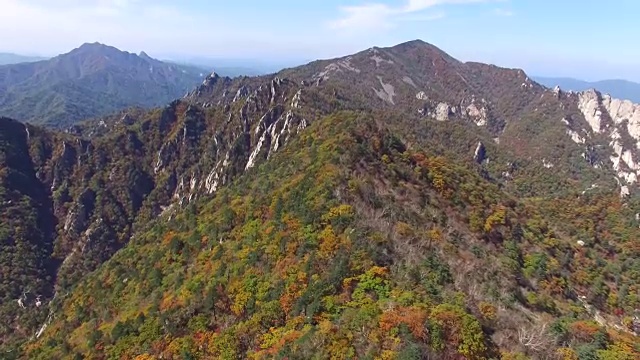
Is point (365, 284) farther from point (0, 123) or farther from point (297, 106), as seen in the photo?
point (0, 123)

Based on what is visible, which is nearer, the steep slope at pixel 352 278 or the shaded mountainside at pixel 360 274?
the steep slope at pixel 352 278

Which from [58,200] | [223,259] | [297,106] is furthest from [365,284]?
[58,200]

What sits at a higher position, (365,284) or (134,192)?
(365,284)

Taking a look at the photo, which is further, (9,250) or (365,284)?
(9,250)

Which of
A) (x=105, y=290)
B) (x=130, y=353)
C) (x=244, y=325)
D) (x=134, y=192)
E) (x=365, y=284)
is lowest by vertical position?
(x=134, y=192)

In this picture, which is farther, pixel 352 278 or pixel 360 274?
pixel 360 274

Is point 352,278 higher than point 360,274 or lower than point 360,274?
lower

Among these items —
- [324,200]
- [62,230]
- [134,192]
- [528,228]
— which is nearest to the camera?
[324,200]

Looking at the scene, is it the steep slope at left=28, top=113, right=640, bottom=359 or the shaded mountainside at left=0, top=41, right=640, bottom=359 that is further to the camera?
the shaded mountainside at left=0, top=41, right=640, bottom=359

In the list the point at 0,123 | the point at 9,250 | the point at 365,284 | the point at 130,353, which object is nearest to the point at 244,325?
the point at 365,284

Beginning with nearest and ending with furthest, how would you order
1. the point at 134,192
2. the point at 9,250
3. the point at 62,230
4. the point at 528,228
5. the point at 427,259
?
the point at 427,259 < the point at 528,228 < the point at 9,250 < the point at 62,230 < the point at 134,192
